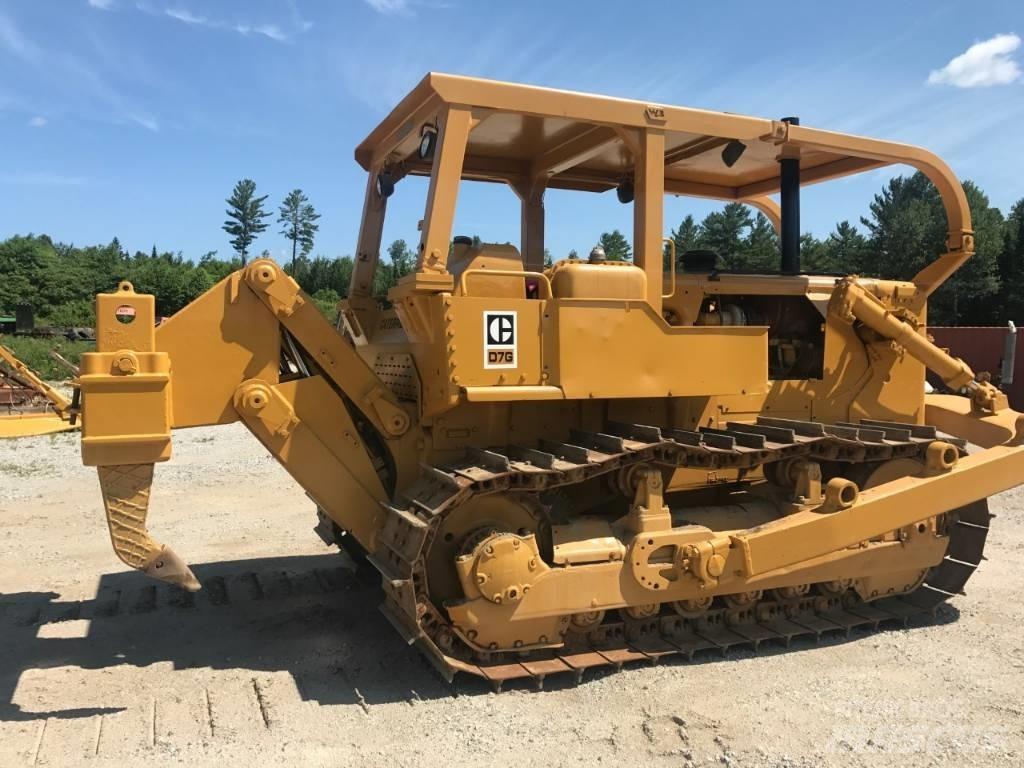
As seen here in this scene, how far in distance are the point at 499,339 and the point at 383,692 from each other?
2199mm

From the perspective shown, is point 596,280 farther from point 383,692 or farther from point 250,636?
point 250,636

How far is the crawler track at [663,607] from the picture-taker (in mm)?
4797

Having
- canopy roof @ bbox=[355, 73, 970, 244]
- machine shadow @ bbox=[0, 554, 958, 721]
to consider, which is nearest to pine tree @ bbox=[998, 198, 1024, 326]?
canopy roof @ bbox=[355, 73, 970, 244]

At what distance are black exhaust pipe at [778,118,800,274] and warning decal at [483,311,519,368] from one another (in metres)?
2.75

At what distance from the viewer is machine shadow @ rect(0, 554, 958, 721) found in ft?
16.5

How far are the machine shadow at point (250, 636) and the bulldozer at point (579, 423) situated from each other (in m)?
0.38

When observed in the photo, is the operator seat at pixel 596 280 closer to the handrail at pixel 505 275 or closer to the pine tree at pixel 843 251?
the handrail at pixel 505 275

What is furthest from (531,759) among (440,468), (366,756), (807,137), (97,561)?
(97,561)

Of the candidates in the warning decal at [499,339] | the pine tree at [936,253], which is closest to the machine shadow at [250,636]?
the warning decal at [499,339]

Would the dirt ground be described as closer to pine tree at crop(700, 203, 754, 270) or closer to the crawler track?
the crawler track

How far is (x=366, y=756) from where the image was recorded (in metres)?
4.14

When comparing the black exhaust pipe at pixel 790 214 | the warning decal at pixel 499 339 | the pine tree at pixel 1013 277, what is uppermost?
the pine tree at pixel 1013 277

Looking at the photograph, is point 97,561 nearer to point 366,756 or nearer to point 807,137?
point 366,756

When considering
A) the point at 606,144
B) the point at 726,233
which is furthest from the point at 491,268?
the point at 726,233
